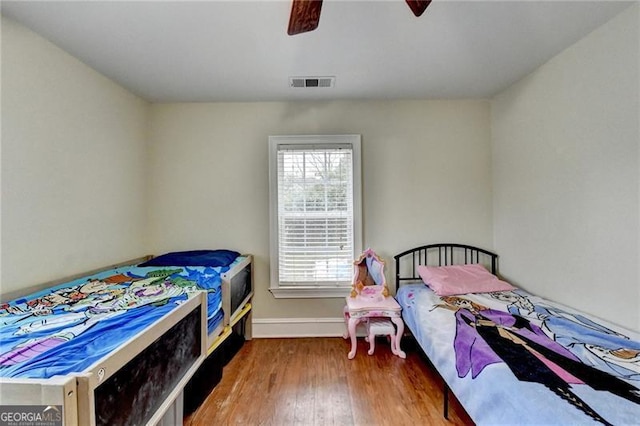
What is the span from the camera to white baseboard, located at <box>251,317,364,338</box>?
2.83 meters

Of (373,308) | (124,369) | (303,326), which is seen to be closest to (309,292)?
(303,326)

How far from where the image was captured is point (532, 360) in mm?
1310

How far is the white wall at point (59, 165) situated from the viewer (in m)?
1.59

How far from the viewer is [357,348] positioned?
256cm

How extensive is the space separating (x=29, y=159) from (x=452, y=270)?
3325 millimetres

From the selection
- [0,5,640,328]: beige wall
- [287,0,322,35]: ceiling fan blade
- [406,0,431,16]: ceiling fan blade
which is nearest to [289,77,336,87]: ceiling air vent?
[0,5,640,328]: beige wall

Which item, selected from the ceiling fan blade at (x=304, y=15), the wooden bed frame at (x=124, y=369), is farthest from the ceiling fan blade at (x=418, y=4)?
the wooden bed frame at (x=124, y=369)

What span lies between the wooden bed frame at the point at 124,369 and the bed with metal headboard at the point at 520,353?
4.72 ft

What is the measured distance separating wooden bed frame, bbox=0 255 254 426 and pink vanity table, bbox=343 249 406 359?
3.46 feet

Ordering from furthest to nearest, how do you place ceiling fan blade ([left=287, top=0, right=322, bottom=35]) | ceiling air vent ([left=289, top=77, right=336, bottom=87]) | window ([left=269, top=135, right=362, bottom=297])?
window ([left=269, top=135, right=362, bottom=297]) < ceiling air vent ([left=289, top=77, right=336, bottom=87]) < ceiling fan blade ([left=287, top=0, right=322, bottom=35])

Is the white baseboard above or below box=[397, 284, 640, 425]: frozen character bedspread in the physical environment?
below

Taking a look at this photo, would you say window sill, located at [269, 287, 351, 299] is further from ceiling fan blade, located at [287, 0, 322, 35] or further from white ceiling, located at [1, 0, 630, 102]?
ceiling fan blade, located at [287, 0, 322, 35]

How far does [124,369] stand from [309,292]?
1.94m

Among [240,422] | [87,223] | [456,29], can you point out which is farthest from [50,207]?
[456,29]
